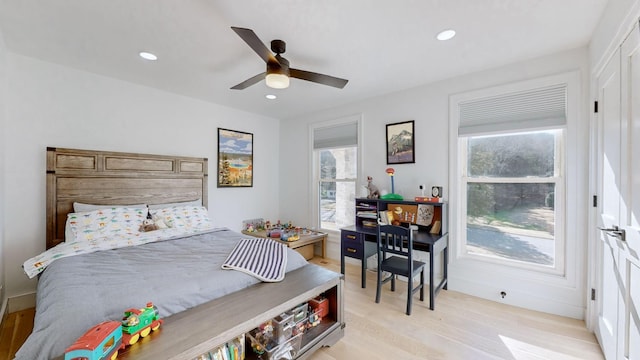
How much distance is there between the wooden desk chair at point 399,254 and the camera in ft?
8.23

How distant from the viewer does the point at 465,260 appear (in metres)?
2.92

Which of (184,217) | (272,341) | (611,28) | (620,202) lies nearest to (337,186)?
(184,217)

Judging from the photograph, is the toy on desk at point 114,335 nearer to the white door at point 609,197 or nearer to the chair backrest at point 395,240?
the chair backrest at point 395,240

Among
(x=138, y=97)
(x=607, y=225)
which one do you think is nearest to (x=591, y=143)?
(x=607, y=225)

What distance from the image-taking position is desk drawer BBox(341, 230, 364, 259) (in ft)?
10.2

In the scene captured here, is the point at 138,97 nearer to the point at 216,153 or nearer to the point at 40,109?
the point at 40,109

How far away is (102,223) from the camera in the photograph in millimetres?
2553

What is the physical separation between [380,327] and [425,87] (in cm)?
268

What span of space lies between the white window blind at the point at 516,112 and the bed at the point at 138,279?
2241 millimetres

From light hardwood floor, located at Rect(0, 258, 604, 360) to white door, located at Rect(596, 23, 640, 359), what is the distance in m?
0.28

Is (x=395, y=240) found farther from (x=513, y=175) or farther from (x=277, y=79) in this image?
(x=277, y=79)

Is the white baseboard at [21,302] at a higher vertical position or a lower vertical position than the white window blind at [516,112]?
lower

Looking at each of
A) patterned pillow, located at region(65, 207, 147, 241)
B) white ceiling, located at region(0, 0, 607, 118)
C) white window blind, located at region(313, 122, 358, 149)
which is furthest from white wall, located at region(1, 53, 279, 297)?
white window blind, located at region(313, 122, 358, 149)

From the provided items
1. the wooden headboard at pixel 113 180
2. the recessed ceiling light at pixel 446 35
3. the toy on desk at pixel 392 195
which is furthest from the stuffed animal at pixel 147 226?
the recessed ceiling light at pixel 446 35
